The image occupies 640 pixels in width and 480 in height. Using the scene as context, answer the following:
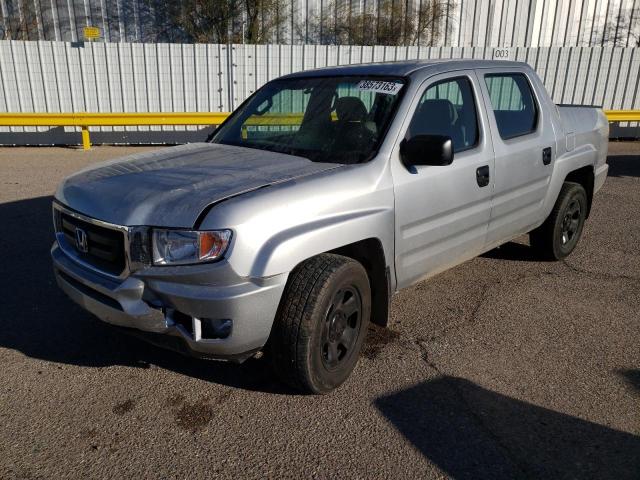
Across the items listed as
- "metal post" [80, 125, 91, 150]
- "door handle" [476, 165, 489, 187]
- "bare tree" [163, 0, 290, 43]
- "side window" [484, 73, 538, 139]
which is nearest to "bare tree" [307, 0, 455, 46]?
"bare tree" [163, 0, 290, 43]

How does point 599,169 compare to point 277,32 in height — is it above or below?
below

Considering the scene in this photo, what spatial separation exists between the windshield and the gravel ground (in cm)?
137

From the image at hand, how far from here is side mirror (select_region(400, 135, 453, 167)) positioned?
305cm

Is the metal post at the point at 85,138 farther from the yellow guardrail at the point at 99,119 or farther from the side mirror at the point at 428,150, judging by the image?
the side mirror at the point at 428,150

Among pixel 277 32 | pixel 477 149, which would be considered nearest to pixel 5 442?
pixel 477 149

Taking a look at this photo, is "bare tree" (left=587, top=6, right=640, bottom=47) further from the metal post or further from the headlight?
the headlight

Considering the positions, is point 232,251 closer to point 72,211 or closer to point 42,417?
point 72,211

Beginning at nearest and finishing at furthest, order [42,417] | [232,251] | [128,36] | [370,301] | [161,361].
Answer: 1. [232,251]
2. [42,417]
3. [370,301]
4. [161,361]
5. [128,36]

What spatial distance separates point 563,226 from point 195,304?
3997 millimetres

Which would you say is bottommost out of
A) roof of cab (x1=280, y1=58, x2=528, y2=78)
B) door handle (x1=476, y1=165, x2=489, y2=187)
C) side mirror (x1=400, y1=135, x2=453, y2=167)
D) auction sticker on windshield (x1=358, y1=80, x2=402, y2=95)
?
door handle (x1=476, y1=165, x2=489, y2=187)

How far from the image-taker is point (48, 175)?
9.20 metres

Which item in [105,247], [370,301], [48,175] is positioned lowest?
[48,175]

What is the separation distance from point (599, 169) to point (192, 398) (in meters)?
4.68

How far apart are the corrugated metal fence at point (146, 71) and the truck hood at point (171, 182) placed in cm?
1025
